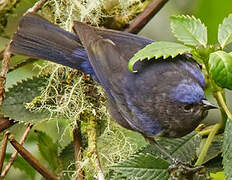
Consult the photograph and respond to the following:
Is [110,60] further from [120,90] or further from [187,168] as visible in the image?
[187,168]

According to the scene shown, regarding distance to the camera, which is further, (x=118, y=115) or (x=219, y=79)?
(x=118, y=115)

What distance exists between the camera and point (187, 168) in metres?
2.42

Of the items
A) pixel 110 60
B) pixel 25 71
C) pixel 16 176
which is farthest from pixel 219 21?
pixel 16 176

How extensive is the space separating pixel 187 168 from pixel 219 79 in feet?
1.48

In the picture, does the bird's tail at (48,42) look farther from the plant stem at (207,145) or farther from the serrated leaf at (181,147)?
the plant stem at (207,145)

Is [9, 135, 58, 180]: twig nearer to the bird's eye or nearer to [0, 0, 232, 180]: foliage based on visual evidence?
[0, 0, 232, 180]: foliage

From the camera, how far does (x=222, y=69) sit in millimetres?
2219

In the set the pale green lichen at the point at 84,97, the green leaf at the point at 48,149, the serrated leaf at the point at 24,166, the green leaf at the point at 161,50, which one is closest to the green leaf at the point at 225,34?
the green leaf at the point at 161,50

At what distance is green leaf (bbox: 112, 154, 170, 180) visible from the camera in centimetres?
241

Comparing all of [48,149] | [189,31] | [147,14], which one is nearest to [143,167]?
[189,31]

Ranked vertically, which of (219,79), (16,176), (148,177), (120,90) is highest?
(219,79)

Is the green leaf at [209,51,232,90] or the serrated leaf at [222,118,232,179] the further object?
the serrated leaf at [222,118,232,179]

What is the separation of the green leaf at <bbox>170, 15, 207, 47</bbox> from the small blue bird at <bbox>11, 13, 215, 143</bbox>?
184mm

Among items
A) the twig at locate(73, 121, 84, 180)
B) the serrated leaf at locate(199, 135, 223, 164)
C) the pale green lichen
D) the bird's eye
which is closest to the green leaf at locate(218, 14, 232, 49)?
the bird's eye
